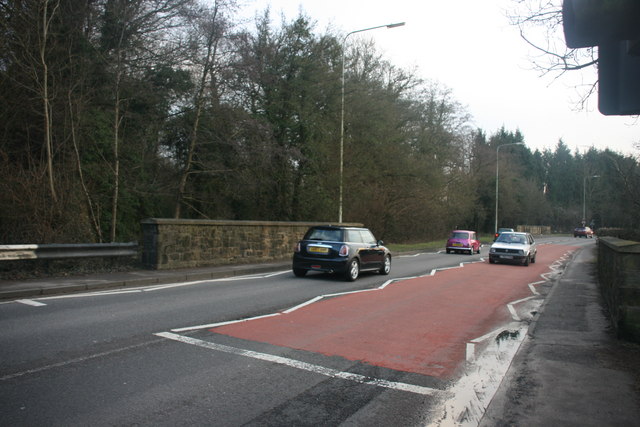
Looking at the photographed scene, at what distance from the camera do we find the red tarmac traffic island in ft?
19.3

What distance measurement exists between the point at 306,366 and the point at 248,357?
0.72 m

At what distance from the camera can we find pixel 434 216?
3862 centimetres

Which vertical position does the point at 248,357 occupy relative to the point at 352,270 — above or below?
below

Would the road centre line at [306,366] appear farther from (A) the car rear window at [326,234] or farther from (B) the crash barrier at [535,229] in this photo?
(B) the crash barrier at [535,229]

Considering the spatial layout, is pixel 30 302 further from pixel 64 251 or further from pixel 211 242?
pixel 211 242

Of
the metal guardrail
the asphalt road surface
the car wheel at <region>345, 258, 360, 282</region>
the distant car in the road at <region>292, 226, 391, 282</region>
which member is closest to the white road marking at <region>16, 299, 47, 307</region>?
the asphalt road surface

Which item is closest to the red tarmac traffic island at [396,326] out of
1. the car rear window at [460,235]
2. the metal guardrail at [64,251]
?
the metal guardrail at [64,251]

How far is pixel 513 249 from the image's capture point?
20.7 meters

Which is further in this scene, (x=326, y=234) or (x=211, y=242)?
(x=211, y=242)

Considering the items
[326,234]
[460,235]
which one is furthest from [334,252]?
[460,235]

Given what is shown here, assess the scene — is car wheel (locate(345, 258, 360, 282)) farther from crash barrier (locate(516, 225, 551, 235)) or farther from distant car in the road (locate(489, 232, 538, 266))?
crash barrier (locate(516, 225, 551, 235))

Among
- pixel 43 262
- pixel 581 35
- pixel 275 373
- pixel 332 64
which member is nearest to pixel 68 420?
pixel 275 373

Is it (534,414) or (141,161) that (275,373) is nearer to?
(534,414)

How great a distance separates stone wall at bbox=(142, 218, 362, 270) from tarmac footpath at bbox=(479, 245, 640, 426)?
1016cm
